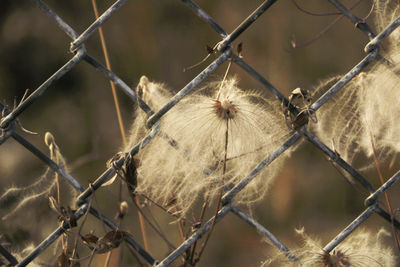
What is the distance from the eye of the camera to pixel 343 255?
1084mm

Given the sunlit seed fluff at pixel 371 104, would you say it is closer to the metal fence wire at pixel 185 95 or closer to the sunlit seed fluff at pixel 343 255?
the metal fence wire at pixel 185 95

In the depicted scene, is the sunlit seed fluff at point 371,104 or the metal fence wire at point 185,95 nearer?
the metal fence wire at point 185,95

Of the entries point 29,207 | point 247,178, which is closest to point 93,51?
point 29,207

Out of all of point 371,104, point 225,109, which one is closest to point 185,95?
point 225,109

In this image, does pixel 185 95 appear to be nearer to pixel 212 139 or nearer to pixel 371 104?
pixel 212 139

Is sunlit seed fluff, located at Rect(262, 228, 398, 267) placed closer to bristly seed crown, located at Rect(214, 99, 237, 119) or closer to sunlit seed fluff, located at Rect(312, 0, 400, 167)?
sunlit seed fluff, located at Rect(312, 0, 400, 167)

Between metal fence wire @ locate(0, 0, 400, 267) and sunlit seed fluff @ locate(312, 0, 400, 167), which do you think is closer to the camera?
metal fence wire @ locate(0, 0, 400, 267)

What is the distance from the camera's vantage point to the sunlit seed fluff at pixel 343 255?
1.07 meters

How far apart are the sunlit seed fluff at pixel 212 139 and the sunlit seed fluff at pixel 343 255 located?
0.18m

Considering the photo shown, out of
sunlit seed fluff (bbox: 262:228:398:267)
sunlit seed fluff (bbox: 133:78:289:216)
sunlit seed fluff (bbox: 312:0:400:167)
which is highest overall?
sunlit seed fluff (bbox: 133:78:289:216)

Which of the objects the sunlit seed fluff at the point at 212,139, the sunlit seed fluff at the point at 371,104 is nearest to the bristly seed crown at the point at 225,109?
the sunlit seed fluff at the point at 212,139

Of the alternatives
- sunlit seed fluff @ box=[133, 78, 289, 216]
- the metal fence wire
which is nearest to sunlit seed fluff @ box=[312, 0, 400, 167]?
the metal fence wire

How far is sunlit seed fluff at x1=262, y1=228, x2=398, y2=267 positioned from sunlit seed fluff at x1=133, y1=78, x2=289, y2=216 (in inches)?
7.0

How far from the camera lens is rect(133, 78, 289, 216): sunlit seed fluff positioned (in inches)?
38.7
